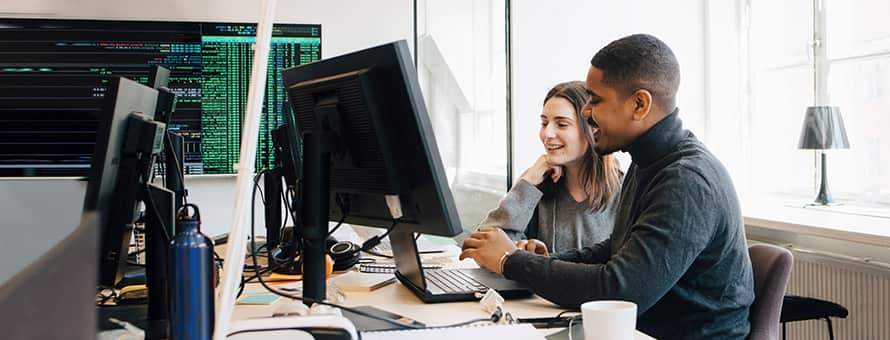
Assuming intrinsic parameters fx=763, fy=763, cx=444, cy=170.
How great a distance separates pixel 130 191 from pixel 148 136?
0.29 ft

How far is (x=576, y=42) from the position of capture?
12.7 ft

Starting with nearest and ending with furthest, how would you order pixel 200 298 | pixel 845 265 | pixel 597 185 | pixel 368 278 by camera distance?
pixel 200 298 < pixel 368 278 < pixel 597 185 < pixel 845 265

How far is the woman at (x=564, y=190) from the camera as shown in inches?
93.0

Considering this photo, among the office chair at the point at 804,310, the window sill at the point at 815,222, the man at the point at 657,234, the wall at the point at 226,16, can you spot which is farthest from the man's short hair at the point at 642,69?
the wall at the point at 226,16

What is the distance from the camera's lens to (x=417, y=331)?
1.15 m

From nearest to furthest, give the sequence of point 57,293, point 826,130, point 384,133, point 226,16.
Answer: point 57,293 < point 384,133 < point 826,130 < point 226,16

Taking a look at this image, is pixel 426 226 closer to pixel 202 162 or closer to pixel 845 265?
pixel 845 265

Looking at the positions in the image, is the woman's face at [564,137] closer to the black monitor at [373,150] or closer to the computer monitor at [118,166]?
the black monitor at [373,150]

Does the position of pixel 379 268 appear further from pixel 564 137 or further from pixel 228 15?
pixel 228 15

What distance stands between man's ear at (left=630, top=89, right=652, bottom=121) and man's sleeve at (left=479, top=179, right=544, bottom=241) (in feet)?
2.74

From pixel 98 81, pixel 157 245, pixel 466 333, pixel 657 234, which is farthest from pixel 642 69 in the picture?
pixel 98 81

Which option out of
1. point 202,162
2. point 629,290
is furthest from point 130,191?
point 202,162

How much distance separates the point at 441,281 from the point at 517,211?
80cm

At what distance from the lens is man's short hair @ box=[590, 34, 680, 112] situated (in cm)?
157
